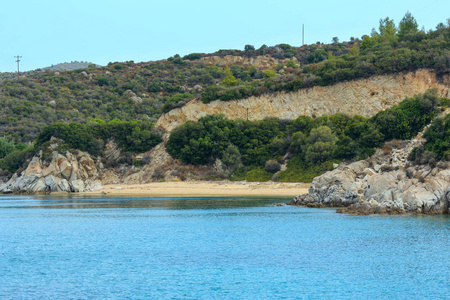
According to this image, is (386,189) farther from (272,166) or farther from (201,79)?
(201,79)

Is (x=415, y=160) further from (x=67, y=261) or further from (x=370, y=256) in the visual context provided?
(x=67, y=261)

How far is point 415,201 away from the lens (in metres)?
35.9

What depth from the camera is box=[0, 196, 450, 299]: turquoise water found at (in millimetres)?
17859

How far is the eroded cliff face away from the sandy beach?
1304 centimetres

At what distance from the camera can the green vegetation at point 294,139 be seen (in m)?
53.1

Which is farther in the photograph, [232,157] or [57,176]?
[57,176]

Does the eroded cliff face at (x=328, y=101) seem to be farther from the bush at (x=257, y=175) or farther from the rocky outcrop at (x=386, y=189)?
the rocky outcrop at (x=386, y=189)

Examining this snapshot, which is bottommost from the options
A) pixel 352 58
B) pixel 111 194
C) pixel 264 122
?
pixel 111 194

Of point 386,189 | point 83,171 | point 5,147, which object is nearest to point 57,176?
point 83,171

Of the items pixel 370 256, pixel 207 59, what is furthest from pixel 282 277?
pixel 207 59

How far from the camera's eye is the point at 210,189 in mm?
62000

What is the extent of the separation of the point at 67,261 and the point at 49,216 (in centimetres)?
1855

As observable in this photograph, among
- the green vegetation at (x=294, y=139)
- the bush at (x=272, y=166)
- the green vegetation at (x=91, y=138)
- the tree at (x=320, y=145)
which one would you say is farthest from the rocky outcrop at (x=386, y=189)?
the green vegetation at (x=91, y=138)

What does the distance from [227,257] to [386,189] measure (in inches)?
755
